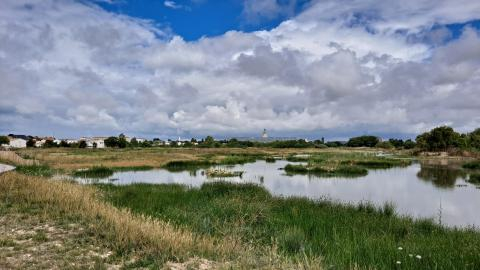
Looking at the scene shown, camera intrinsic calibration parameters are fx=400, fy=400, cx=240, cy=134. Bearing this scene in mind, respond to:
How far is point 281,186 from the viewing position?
103 feet

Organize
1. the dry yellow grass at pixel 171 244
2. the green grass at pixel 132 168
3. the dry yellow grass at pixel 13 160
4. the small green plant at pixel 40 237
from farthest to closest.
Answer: the green grass at pixel 132 168 → the dry yellow grass at pixel 13 160 → the small green plant at pixel 40 237 → the dry yellow grass at pixel 171 244

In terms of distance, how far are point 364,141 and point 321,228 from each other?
164 meters

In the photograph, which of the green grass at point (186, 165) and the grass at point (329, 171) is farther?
the green grass at point (186, 165)

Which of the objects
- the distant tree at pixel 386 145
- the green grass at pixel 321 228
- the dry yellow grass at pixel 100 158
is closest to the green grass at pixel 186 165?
the dry yellow grass at pixel 100 158

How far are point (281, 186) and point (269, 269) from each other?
994 inches

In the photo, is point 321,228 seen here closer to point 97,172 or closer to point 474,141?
point 97,172

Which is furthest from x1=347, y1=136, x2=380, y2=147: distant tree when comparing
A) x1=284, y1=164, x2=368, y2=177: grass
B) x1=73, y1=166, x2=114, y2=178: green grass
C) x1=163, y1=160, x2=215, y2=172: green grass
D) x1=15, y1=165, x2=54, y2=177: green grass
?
x1=15, y1=165, x2=54, y2=177: green grass

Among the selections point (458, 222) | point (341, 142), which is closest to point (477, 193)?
point (458, 222)

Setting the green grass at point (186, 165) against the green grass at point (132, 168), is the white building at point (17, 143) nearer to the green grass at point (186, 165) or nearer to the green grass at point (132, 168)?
the green grass at point (186, 165)

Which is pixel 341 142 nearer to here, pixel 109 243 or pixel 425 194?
pixel 425 194

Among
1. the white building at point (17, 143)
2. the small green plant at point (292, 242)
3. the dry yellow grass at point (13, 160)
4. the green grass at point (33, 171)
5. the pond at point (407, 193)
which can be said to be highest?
the white building at point (17, 143)

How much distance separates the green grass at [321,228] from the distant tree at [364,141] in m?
155

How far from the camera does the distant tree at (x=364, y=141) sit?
167 m

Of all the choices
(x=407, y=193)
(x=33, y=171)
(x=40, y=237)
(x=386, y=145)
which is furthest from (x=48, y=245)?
(x=386, y=145)
